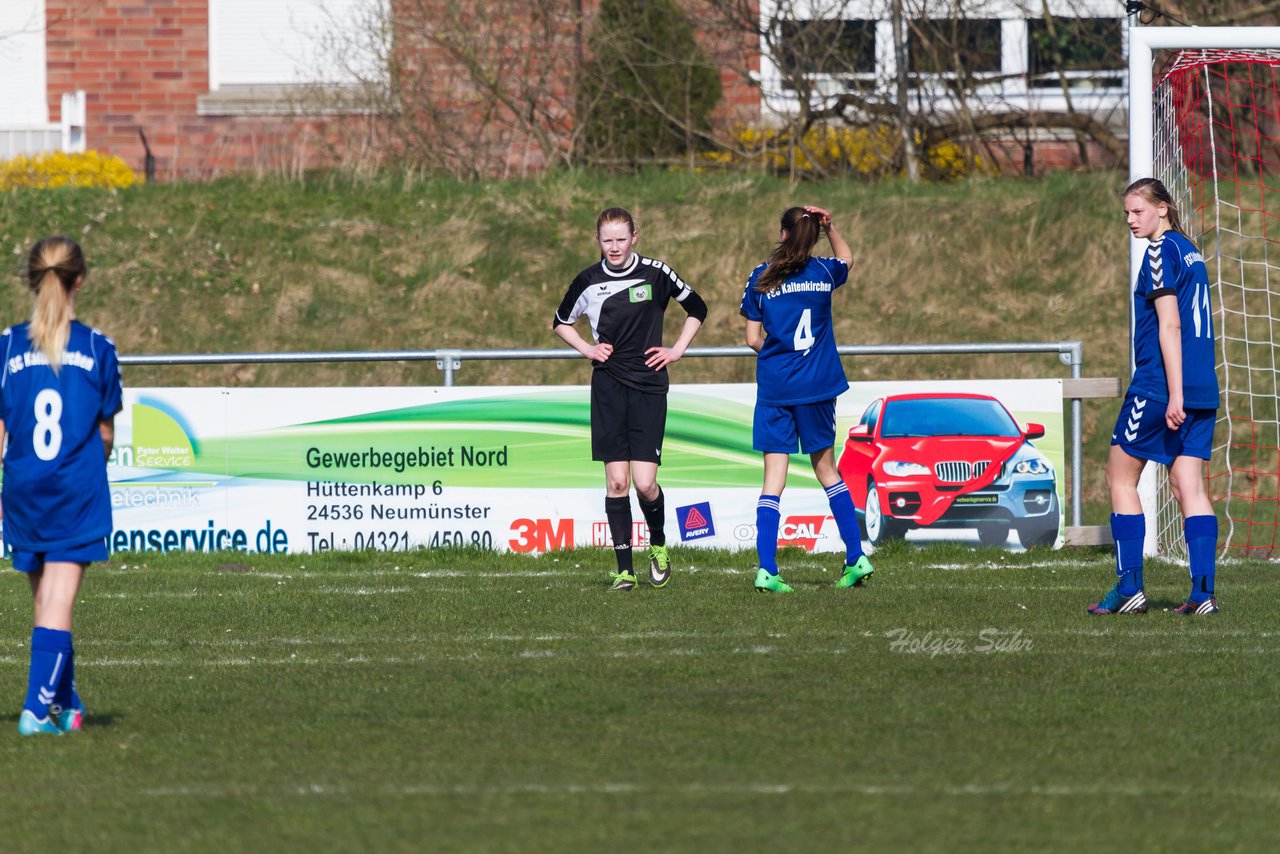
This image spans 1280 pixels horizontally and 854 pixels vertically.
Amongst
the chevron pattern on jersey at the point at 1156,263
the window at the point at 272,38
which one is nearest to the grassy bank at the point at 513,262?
the window at the point at 272,38

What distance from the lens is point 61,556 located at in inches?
218

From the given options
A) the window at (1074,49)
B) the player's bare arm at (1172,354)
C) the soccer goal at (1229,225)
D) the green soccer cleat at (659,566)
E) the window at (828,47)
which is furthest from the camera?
the window at (1074,49)

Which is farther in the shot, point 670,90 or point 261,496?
point 670,90

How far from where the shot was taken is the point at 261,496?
1180 centimetres

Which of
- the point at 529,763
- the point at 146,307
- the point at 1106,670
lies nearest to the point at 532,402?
the point at 1106,670

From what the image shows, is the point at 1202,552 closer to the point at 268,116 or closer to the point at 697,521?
the point at 697,521

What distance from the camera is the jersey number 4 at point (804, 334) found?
364 inches

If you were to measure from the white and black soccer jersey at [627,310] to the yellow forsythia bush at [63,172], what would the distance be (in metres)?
12.2

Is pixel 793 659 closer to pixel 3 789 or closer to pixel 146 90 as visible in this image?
pixel 3 789

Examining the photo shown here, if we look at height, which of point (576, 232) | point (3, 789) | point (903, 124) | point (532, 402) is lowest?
point (3, 789)

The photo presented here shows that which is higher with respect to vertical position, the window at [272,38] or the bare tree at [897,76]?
the window at [272,38]

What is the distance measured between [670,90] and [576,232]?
3432mm

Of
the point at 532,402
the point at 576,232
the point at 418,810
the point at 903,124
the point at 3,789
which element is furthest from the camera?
the point at 903,124

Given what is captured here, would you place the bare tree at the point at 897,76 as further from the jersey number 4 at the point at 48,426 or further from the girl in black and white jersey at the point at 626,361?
the jersey number 4 at the point at 48,426
